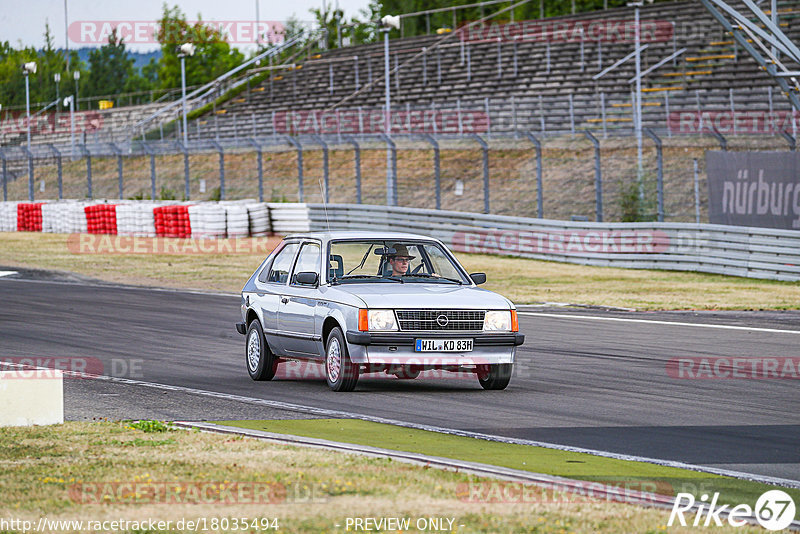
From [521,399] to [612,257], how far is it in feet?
58.5

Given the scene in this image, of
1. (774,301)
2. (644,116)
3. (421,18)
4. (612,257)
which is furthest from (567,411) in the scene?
(421,18)

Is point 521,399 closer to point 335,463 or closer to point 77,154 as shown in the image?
point 335,463

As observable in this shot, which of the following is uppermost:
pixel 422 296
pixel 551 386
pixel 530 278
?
pixel 422 296

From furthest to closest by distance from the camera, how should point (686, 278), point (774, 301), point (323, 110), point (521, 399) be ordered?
point (323, 110) → point (686, 278) → point (774, 301) → point (521, 399)

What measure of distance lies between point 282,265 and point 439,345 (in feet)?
8.02

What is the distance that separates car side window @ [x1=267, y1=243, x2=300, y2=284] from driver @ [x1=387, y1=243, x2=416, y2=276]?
1.18 metres

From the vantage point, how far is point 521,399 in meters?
10.8

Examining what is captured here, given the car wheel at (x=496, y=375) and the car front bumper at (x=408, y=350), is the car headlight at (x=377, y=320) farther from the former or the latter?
the car wheel at (x=496, y=375)

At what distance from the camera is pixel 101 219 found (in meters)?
40.7

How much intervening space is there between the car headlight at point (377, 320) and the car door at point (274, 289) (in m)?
1.52

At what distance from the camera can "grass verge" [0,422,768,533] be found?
5824 mm

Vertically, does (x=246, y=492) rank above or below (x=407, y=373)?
above

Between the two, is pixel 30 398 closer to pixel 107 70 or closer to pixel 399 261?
pixel 399 261

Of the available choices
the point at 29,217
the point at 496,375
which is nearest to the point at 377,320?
the point at 496,375
